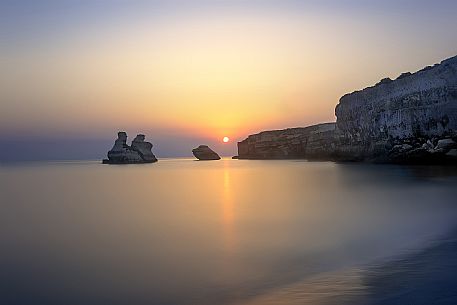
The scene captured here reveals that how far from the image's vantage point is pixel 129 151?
8775cm

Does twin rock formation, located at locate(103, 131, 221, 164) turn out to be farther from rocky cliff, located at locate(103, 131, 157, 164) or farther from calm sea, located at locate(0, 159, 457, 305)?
calm sea, located at locate(0, 159, 457, 305)

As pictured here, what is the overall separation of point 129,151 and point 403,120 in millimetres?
58719

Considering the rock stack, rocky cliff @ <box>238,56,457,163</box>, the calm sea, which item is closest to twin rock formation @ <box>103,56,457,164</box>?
rocky cliff @ <box>238,56,457,163</box>

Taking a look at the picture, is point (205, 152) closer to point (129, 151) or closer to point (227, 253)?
point (129, 151)

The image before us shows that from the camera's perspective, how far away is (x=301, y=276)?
6.54 metres

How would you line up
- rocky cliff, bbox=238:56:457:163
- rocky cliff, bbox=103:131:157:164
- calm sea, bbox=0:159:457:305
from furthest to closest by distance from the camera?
rocky cliff, bbox=103:131:157:164, rocky cliff, bbox=238:56:457:163, calm sea, bbox=0:159:457:305

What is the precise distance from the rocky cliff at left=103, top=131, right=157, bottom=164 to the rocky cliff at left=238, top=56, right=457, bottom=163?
137ft

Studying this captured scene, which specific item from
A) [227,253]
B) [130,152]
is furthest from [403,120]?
[130,152]

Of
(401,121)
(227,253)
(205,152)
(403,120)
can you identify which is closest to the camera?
(227,253)

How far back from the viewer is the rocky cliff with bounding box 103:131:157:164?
282 ft

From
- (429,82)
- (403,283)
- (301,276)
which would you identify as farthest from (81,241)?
(429,82)

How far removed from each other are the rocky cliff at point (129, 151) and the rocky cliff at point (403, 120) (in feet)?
137

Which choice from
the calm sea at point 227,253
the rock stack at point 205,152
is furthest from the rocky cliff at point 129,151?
the calm sea at point 227,253

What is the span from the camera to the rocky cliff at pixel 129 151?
8600 cm
